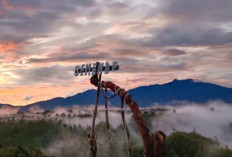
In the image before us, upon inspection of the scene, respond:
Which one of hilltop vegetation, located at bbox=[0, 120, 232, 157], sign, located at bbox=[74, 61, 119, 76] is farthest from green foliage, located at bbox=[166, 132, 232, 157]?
sign, located at bbox=[74, 61, 119, 76]

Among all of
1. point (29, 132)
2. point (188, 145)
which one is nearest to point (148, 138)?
point (188, 145)

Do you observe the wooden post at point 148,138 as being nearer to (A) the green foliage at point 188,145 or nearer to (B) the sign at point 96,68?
(B) the sign at point 96,68

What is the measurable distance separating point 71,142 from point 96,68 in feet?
129

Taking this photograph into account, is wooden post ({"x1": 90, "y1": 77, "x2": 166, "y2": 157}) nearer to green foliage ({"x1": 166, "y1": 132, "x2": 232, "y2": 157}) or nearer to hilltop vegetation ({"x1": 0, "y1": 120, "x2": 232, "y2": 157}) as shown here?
hilltop vegetation ({"x1": 0, "y1": 120, "x2": 232, "y2": 157})

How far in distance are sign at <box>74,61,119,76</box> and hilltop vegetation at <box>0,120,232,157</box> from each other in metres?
7.06

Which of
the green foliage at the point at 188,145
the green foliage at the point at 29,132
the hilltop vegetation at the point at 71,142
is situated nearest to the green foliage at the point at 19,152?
the hilltop vegetation at the point at 71,142

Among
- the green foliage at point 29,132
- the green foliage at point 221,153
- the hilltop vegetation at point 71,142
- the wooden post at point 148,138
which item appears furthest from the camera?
the green foliage at point 29,132

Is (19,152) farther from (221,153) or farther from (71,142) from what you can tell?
(71,142)

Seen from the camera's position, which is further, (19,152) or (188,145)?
(188,145)

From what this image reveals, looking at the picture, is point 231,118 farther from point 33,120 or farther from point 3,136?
point 3,136

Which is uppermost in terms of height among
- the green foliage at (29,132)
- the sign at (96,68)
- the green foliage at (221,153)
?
the sign at (96,68)

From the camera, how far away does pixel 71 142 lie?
63250 millimetres

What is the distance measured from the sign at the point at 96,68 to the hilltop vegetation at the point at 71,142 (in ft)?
23.2

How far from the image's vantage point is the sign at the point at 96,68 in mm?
24409
